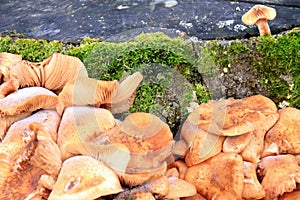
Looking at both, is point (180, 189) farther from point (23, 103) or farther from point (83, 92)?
point (23, 103)

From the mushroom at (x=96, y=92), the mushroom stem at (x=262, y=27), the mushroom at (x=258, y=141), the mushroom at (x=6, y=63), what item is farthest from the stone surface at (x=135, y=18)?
the mushroom at (x=258, y=141)

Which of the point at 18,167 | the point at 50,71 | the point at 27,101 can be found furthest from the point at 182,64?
the point at 18,167

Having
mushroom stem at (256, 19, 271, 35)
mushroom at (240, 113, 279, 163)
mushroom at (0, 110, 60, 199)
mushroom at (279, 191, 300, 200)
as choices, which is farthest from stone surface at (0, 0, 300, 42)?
mushroom at (279, 191, 300, 200)

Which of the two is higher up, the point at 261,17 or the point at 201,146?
the point at 261,17

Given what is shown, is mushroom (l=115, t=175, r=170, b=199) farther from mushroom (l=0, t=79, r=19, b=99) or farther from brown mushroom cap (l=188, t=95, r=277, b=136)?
mushroom (l=0, t=79, r=19, b=99)

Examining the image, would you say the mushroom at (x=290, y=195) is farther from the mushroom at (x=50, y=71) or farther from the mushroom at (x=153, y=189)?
the mushroom at (x=50, y=71)

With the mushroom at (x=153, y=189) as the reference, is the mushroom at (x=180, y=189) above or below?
below

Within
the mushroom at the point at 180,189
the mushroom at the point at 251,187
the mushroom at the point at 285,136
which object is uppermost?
the mushroom at the point at 285,136
